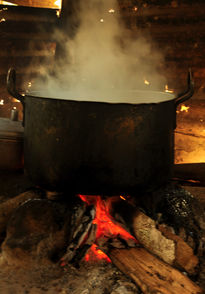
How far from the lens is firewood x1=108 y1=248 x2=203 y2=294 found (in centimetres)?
207

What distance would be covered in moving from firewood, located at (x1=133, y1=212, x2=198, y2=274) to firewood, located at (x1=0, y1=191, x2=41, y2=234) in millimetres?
781

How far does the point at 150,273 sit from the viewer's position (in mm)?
2182

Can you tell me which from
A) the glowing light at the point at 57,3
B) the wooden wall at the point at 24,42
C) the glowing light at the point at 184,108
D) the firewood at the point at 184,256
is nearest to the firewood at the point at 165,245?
the firewood at the point at 184,256

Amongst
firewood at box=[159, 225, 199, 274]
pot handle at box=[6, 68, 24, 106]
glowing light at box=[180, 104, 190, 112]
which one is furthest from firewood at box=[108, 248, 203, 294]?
glowing light at box=[180, 104, 190, 112]

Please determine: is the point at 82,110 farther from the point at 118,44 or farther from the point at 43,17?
the point at 43,17

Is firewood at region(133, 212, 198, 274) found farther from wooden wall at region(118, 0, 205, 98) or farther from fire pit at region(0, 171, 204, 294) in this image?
wooden wall at region(118, 0, 205, 98)

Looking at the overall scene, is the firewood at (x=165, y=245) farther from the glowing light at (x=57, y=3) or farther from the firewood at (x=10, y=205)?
the glowing light at (x=57, y=3)

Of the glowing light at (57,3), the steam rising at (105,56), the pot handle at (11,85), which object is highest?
the glowing light at (57,3)

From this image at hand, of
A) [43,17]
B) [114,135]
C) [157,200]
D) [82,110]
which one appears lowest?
[157,200]

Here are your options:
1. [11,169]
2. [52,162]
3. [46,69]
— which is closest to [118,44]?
[46,69]

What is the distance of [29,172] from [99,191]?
52cm

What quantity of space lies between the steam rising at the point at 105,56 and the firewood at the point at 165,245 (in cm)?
235

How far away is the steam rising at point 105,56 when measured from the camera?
441 cm

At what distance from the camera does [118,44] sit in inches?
175
